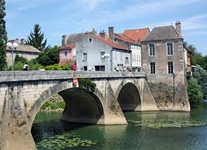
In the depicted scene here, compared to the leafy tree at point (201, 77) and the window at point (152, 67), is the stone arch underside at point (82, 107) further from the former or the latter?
the leafy tree at point (201, 77)

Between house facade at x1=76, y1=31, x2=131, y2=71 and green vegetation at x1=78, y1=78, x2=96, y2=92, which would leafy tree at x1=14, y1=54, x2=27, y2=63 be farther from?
green vegetation at x1=78, y1=78, x2=96, y2=92

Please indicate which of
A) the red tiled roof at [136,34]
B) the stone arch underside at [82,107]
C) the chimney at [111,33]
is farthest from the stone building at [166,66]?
the stone arch underside at [82,107]

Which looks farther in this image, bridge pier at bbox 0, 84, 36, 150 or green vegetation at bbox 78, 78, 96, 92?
green vegetation at bbox 78, 78, 96, 92

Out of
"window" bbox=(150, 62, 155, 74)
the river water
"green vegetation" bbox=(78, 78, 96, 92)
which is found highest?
"window" bbox=(150, 62, 155, 74)

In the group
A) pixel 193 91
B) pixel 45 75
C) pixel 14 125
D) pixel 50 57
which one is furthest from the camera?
pixel 50 57

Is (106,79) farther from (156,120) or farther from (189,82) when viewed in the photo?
(189,82)

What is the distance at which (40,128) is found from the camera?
2912 cm

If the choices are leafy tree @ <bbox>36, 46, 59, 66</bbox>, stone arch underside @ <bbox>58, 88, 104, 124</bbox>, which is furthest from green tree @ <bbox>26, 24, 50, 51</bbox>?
stone arch underside @ <bbox>58, 88, 104, 124</bbox>

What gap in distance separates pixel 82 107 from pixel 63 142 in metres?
9.06

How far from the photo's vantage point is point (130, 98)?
141 feet

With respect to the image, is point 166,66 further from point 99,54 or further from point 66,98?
point 66,98

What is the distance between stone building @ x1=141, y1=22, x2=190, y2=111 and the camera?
42094mm

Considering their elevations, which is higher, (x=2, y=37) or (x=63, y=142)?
(x=2, y=37)

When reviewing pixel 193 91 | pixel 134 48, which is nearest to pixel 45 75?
pixel 193 91
